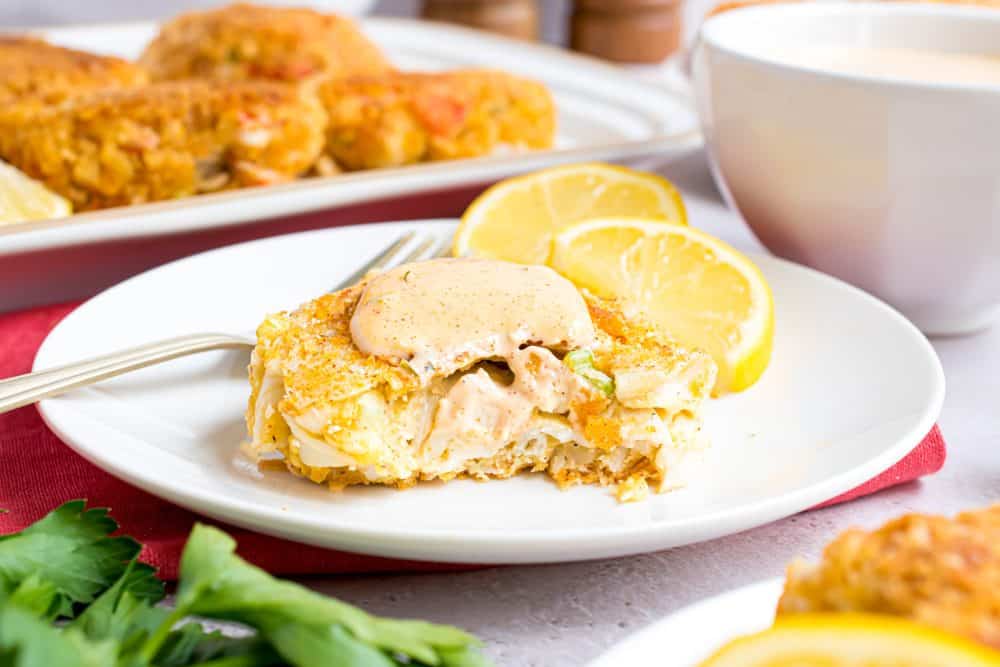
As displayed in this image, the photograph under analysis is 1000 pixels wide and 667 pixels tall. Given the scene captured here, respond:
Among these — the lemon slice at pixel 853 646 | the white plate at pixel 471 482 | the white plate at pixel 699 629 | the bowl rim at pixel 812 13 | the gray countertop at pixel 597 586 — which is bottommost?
the gray countertop at pixel 597 586

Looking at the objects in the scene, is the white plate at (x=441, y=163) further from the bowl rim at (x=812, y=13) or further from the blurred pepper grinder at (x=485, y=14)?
the blurred pepper grinder at (x=485, y=14)

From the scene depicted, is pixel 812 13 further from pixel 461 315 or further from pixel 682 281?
pixel 461 315

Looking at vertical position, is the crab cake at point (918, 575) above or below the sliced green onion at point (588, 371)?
above

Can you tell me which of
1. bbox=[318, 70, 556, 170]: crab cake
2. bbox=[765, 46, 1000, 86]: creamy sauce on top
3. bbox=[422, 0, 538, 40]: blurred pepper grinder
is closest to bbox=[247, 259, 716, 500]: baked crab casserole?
bbox=[765, 46, 1000, 86]: creamy sauce on top

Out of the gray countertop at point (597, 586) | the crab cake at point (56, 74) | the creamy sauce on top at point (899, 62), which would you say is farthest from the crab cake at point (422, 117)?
the gray countertop at point (597, 586)

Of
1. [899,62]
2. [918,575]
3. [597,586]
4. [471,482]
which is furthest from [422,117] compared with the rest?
[918,575]
